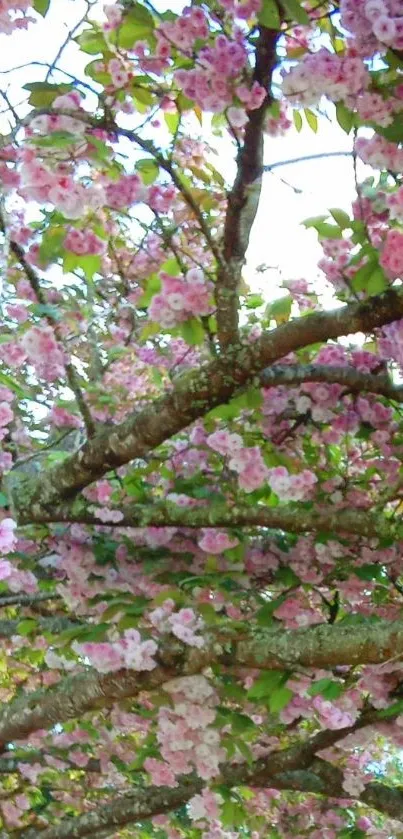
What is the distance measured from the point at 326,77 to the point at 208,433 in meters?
1.48

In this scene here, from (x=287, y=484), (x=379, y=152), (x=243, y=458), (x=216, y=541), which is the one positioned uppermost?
(x=379, y=152)

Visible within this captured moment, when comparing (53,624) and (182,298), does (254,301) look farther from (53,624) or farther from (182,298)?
(53,624)

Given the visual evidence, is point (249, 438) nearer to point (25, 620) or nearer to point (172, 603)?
point (172, 603)

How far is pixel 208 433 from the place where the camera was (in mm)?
3113

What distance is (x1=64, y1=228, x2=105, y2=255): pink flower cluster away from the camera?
2340 mm

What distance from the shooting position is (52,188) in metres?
2.10

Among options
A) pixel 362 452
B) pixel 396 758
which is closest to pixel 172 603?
pixel 362 452

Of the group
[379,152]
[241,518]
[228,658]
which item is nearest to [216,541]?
[241,518]

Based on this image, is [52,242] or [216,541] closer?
[52,242]

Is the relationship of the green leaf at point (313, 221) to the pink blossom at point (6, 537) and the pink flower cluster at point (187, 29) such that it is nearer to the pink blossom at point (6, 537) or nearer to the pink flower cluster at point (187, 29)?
the pink flower cluster at point (187, 29)

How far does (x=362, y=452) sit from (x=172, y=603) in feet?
3.54

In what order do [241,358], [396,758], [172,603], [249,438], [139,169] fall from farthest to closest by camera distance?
[396,758]
[249,438]
[172,603]
[241,358]
[139,169]

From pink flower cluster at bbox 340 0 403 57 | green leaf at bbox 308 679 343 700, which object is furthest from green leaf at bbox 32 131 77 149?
green leaf at bbox 308 679 343 700

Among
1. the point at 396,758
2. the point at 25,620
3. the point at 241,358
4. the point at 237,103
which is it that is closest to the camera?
the point at 237,103
